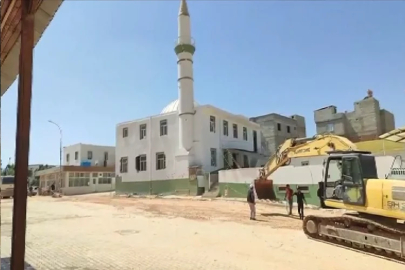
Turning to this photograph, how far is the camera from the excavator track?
948 cm

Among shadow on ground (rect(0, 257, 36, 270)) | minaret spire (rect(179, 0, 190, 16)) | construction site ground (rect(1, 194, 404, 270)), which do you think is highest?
minaret spire (rect(179, 0, 190, 16))

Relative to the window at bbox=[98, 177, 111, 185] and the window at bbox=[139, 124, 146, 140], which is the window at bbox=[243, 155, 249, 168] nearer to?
the window at bbox=[139, 124, 146, 140]

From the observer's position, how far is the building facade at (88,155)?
6594 cm

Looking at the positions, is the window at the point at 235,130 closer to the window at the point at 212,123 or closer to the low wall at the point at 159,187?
the window at the point at 212,123

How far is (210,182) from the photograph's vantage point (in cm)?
3638

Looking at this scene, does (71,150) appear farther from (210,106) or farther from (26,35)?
(26,35)

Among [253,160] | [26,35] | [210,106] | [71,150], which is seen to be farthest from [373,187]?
[71,150]

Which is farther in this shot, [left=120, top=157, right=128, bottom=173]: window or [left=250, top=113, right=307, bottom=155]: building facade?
[left=250, top=113, right=307, bottom=155]: building facade

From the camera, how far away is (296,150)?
22359 mm

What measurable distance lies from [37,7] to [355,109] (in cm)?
4987

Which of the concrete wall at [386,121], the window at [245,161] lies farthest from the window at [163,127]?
the concrete wall at [386,121]

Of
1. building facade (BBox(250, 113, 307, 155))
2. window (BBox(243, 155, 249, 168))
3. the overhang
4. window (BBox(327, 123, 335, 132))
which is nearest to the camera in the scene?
the overhang

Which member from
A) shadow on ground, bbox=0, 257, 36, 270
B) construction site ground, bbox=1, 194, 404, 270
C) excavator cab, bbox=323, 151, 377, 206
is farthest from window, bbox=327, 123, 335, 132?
shadow on ground, bbox=0, 257, 36, 270

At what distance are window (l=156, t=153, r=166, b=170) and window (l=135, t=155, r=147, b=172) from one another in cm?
237
